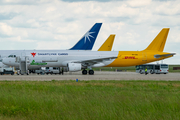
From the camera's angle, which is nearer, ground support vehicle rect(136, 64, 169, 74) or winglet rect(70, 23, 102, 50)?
winglet rect(70, 23, 102, 50)

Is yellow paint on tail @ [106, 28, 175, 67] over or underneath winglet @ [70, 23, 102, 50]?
underneath

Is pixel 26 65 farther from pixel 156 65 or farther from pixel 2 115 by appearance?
pixel 2 115

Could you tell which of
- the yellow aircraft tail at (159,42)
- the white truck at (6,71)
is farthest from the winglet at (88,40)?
the white truck at (6,71)

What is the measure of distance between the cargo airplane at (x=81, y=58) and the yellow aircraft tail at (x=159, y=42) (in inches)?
30.1

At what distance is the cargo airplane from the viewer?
41.7 metres

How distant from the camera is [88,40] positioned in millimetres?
51500

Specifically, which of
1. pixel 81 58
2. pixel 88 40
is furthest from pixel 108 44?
pixel 81 58

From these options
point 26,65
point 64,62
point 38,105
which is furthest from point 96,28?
point 38,105

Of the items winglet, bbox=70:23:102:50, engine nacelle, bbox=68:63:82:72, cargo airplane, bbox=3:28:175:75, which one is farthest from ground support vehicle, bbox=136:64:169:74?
engine nacelle, bbox=68:63:82:72

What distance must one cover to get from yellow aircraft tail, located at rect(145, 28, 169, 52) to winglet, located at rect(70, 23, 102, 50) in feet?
38.2

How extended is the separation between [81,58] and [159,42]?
14404 mm

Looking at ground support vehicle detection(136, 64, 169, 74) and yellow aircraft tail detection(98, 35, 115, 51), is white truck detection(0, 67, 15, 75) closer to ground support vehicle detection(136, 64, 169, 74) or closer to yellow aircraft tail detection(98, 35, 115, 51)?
yellow aircraft tail detection(98, 35, 115, 51)

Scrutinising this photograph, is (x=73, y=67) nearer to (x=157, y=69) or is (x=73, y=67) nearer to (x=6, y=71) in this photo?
(x=6, y=71)

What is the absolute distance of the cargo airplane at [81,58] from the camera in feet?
137
